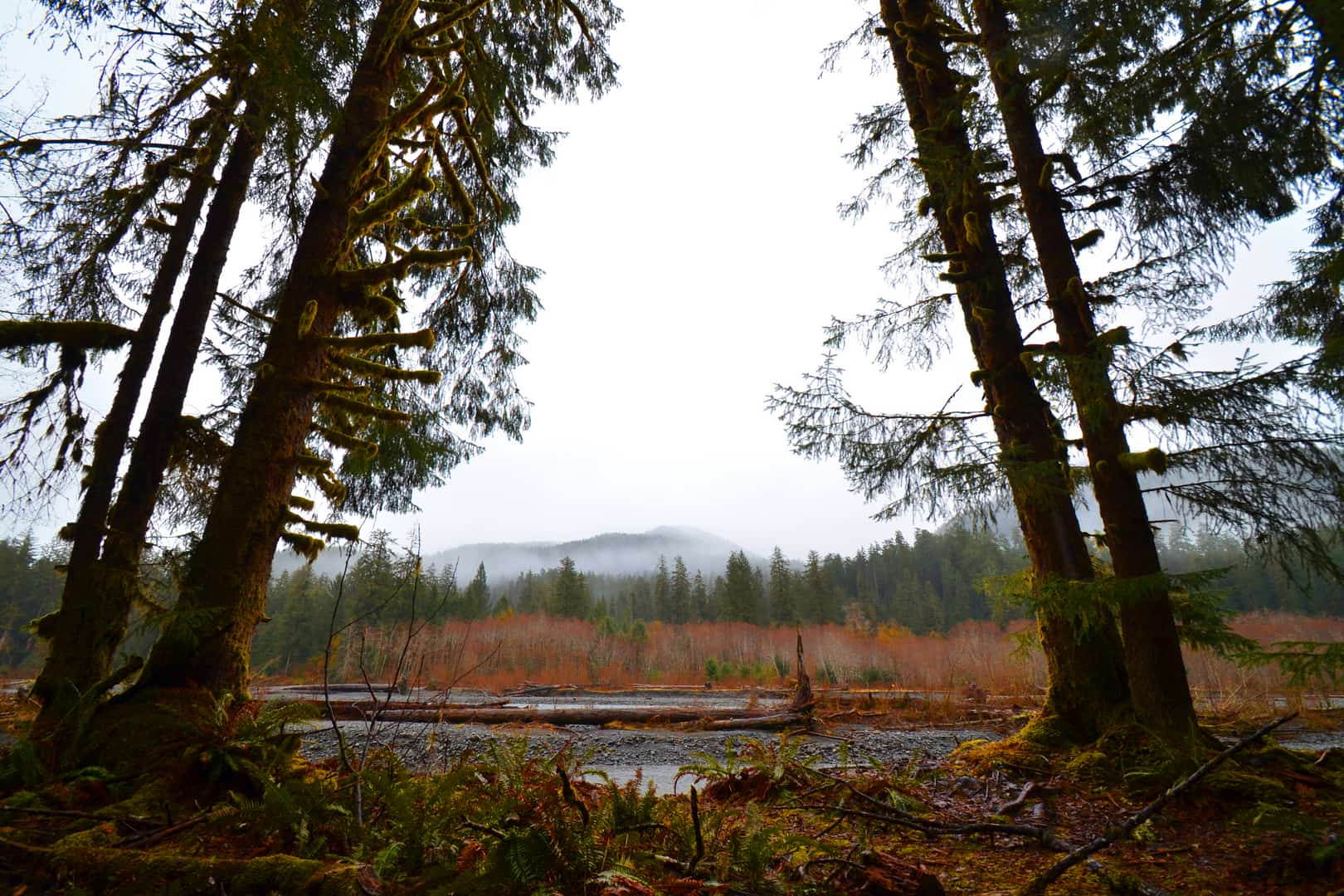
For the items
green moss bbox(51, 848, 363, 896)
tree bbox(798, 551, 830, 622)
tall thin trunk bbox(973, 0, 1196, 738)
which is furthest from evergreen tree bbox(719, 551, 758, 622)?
green moss bbox(51, 848, 363, 896)

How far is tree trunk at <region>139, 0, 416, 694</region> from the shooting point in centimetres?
275

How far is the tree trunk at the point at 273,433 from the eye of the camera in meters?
2.75

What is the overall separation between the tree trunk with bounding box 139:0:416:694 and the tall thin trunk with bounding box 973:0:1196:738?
15.9 ft

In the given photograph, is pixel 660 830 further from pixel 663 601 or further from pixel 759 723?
pixel 663 601

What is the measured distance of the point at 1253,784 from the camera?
281cm

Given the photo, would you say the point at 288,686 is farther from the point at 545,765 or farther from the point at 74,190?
the point at 545,765

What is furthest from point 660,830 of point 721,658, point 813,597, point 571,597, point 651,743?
point 813,597

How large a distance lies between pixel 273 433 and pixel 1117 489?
545cm

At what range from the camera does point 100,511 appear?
4.17 meters

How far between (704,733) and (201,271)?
27.8ft

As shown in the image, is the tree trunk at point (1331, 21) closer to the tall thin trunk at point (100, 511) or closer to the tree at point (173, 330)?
the tree at point (173, 330)

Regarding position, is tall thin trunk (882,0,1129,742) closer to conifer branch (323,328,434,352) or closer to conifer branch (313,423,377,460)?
conifer branch (323,328,434,352)

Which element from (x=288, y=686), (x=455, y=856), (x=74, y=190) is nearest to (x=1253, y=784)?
(x=455, y=856)

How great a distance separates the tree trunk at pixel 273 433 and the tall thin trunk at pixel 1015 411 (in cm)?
459
